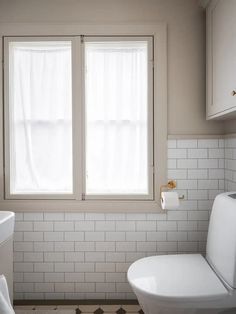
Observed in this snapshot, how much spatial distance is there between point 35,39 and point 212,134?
1506 mm

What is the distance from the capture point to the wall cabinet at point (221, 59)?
5.83 feet

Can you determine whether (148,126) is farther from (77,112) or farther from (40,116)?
(40,116)

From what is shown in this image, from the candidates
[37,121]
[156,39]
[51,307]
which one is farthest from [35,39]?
[51,307]

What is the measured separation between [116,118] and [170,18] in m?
0.85

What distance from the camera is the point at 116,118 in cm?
242

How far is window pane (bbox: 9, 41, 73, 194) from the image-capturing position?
2410mm

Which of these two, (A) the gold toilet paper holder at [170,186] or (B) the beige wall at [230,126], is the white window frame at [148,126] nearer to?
(A) the gold toilet paper holder at [170,186]

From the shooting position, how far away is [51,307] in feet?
7.80

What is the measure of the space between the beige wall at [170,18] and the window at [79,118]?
0.18 m

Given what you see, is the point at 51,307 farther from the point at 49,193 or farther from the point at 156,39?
the point at 156,39

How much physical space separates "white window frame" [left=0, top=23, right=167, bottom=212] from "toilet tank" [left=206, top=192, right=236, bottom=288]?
49cm

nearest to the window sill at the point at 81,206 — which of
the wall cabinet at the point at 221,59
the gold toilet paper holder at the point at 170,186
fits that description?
the gold toilet paper holder at the point at 170,186

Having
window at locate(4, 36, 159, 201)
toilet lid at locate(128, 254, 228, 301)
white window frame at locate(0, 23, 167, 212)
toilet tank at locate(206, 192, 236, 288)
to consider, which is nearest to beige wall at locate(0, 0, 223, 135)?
white window frame at locate(0, 23, 167, 212)

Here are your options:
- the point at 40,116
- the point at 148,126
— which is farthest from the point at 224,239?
the point at 40,116
